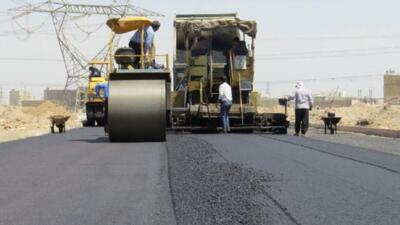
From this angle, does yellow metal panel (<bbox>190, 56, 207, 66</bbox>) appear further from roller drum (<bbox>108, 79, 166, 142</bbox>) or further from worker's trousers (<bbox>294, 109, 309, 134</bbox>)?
roller drum (<bbox>108, 79, 166, 142</bbox>)

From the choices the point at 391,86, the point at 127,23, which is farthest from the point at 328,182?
the point at 391,86

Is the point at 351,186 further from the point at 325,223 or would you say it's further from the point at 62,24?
the point at 62,24

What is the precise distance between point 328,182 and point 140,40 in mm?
8084

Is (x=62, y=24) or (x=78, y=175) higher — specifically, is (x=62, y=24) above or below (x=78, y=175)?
above

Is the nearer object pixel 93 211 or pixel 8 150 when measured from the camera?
pixel 93 211

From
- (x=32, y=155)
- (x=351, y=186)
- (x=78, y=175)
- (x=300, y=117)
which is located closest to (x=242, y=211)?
(x=351, y=186)

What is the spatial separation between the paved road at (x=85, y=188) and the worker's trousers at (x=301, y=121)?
6910 millimetres

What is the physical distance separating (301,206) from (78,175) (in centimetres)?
346

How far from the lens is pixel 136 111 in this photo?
46.2ft

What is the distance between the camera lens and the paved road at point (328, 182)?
582 cm

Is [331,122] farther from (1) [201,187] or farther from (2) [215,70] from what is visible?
(1) [201,187]

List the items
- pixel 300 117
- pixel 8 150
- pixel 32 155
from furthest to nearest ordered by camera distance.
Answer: pixel 300 117 → pixel 8 150 → pixel 32 155

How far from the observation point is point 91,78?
30.0 m

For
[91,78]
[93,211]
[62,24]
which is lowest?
[93,211]
